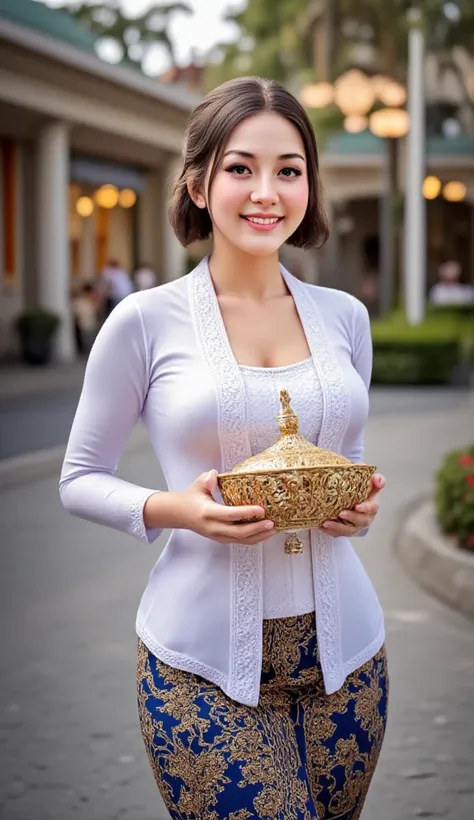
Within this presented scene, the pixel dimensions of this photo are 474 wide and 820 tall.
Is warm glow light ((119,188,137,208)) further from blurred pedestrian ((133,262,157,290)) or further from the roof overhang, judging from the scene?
the roof overhang

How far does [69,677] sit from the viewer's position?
6586mm

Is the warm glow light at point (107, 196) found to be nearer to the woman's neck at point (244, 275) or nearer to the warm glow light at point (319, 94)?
the warm glow light at point (319, 94)

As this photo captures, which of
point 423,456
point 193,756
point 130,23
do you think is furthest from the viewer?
point 130,23

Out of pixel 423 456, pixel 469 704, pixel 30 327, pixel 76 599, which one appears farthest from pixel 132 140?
pixel 469 704

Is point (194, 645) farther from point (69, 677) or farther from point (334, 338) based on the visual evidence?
point (69, 677)

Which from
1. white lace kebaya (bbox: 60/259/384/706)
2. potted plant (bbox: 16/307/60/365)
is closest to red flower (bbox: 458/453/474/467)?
white lace kebaya (bbox: 60/259/384/706)

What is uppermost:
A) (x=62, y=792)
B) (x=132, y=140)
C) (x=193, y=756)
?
(x=132, y=140)

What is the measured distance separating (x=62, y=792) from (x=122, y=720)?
0.88 metres

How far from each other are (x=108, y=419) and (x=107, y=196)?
116 feet

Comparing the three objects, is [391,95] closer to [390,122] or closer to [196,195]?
[390,122]

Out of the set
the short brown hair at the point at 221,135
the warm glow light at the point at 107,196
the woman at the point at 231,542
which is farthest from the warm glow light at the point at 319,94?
→ the woman at the point at 231,542

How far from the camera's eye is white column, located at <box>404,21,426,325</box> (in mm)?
28719

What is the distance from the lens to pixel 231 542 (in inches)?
109

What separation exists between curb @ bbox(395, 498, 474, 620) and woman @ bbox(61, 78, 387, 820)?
4.90 m
